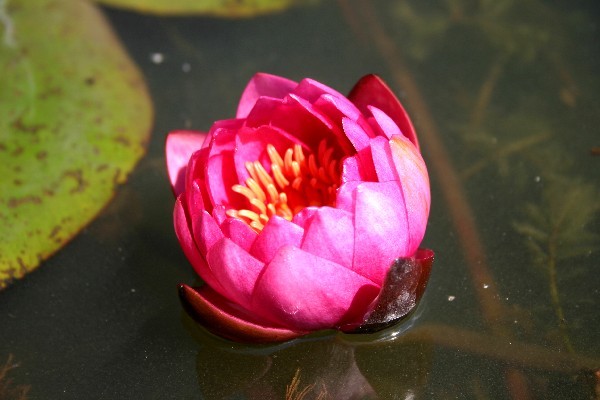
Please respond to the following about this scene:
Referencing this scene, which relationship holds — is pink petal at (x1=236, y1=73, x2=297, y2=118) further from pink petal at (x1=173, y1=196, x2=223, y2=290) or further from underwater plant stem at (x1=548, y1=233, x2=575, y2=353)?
underwater plant stem at (x1=548, y1=233, x2=575, y2=353)

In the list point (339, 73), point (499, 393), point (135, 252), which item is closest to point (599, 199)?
point (499, 393)

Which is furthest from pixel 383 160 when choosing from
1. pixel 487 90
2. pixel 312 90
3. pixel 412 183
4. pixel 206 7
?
pixel 206 7

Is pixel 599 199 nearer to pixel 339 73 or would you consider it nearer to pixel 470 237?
pixel 470 237

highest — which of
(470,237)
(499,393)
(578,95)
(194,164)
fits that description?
(194,164)

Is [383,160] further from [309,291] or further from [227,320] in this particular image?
[227,320]

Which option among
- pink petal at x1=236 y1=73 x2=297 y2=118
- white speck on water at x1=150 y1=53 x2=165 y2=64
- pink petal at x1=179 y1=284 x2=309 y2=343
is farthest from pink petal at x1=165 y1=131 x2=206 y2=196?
white speck on water at x1=150 y1=53 x2=165 y2=64

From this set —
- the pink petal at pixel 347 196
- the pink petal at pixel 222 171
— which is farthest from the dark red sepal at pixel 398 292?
the pink petal at pixel 222 171
